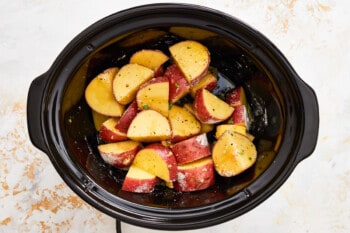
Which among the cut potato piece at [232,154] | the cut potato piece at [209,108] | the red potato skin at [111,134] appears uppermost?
the cut potato piece at [209,108]

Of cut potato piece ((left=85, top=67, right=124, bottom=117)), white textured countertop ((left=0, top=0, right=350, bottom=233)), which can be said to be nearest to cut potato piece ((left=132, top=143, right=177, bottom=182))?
cut potato piece ((left=85, top=67, right=124, bottom=117))

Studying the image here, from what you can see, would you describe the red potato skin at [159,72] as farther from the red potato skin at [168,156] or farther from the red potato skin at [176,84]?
the red potato skin at [168,156]

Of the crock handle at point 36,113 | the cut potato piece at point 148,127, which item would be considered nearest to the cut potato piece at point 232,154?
the cut potato piece at point 148,127

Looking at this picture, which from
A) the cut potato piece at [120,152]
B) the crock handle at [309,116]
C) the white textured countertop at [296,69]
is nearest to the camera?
the crock handle at [309,116]

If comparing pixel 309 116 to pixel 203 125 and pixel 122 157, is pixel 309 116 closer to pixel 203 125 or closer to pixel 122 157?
pixel 203 125

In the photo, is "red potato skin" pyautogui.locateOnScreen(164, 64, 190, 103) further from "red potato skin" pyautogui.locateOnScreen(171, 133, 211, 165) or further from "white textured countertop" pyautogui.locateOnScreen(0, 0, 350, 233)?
"white textured countertop" pyautogui.locateOnScreen(0, 0, 350, 233)

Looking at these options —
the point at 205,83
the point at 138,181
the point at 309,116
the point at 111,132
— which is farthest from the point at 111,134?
the point at 309,116

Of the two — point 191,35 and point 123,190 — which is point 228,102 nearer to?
point 191,35

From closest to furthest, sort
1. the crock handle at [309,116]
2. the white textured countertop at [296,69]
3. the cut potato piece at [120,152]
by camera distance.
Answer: the crock handle at [309,116], the cut potato piece at [120,152], the white textured countertop at [296,69]
